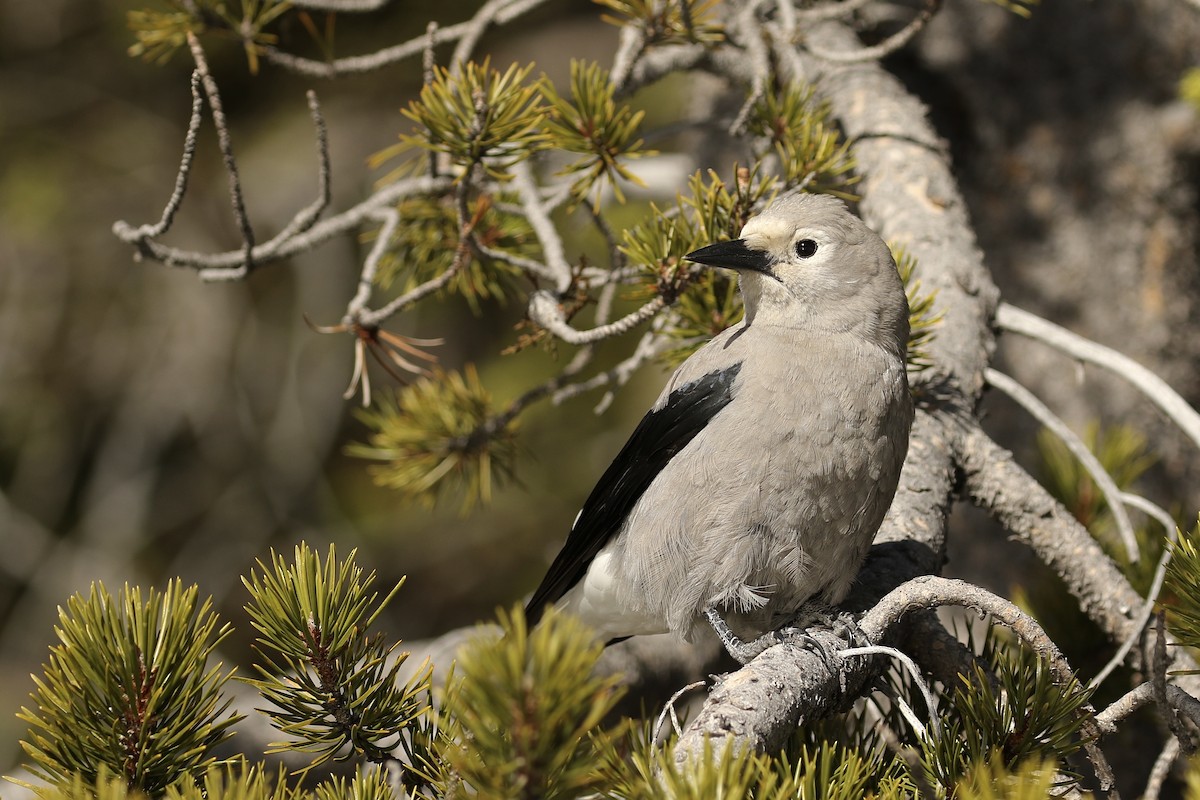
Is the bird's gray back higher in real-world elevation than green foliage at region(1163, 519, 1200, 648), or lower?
lower

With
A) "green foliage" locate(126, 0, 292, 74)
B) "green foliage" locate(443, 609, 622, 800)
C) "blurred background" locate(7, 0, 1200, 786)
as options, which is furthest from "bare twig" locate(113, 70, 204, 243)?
"blurred background" locate(7, 0, 1200, 786)

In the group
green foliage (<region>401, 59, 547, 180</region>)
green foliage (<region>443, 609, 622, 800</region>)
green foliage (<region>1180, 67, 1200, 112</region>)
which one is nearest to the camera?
green foliage (<region>443, 609, 622, 800</region>)

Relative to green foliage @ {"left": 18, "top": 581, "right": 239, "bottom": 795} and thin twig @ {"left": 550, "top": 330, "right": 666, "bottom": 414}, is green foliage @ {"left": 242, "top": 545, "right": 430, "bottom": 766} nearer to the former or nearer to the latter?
green foliage @ {"left": 18, "top": 581, "right": 239, "bottom": 795}

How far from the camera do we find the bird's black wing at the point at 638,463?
2.41 meters

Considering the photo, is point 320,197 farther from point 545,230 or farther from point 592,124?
point 592,124

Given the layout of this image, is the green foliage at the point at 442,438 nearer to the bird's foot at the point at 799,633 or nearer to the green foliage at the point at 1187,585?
the bird's foot at the point at 799,633

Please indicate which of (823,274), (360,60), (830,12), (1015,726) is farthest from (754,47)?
(1015,726)

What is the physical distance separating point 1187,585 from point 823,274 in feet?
3.75

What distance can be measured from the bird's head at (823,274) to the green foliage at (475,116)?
0.57 meters

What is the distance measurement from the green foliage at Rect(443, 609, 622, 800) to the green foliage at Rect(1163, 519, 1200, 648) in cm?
98

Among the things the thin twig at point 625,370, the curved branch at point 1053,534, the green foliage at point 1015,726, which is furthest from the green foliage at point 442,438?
the green foliage at point 1015,726

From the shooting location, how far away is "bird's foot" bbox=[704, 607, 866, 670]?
1917 mm

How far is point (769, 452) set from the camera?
2.23m

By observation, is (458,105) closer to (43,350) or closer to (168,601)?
(168,601)
